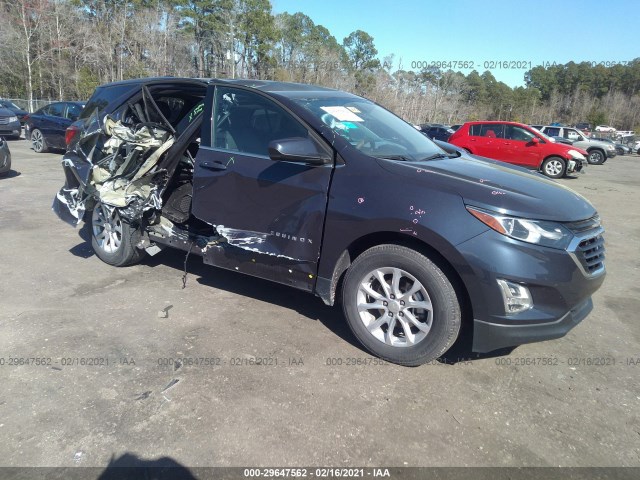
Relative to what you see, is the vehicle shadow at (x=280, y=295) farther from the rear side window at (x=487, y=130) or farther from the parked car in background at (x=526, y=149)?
the rear side window at (x=487, y=130)

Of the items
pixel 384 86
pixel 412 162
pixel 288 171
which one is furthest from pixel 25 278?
pixel 384 86

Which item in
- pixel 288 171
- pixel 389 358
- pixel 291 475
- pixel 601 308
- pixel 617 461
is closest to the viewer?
pixel 291 475

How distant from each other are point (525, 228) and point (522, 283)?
0.34 m

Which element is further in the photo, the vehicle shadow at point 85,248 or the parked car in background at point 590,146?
the parked car in background at point 590,146

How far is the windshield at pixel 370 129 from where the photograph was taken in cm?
355

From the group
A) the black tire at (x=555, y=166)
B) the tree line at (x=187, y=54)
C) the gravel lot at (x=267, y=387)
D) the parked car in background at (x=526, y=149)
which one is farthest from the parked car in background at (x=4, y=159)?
the tree line at (x=187, y=54)

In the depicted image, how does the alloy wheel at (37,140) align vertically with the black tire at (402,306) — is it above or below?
below

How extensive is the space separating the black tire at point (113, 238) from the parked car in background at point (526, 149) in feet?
42.8

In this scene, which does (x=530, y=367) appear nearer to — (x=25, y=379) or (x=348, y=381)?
(x=348, y=381)

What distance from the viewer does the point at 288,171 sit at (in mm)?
3494

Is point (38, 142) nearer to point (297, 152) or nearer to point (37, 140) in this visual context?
point (37, 140)

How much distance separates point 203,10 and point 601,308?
5079 cm

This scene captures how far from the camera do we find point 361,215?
3.18 metres

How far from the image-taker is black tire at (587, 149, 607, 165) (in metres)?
23.4
